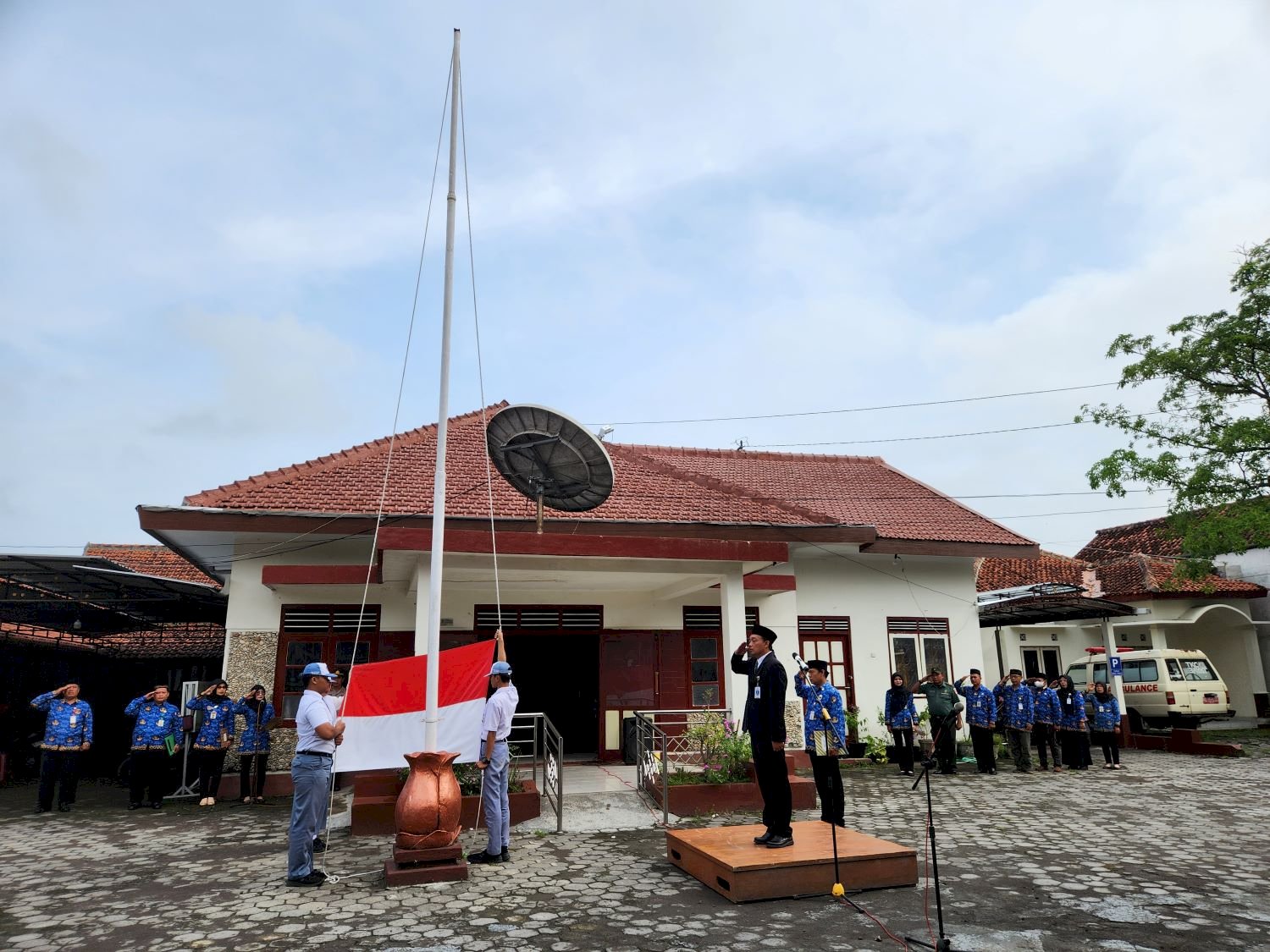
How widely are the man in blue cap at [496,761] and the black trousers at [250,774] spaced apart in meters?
4.89

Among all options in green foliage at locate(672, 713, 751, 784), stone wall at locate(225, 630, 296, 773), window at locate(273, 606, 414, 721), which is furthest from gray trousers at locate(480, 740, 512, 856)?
stone wall at locate(225, 630, 296, 773)

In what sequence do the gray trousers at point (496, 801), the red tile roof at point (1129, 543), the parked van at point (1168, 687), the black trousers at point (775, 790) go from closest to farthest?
the black trousers at point (775, 790) → the gray trousers at point (496, 801) → the parked van at point (1168, 687) → the red tile roof at point (1129, 543)

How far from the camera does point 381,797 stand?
27.8ft

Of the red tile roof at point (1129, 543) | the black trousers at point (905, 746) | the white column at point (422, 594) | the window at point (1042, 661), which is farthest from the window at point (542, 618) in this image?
the red tile roof at point (1129, 543)

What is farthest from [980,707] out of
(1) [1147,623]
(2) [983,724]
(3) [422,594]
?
(1) [1147,623]

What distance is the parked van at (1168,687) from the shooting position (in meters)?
18.2

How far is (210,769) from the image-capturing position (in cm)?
1051

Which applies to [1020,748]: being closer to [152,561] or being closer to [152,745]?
[152,745]

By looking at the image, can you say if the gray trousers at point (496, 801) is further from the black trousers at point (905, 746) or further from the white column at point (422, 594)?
the black trousers at point (905, 746)

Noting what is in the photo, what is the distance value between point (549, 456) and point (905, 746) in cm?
752

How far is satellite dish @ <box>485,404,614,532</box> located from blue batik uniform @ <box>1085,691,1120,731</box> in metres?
9.75

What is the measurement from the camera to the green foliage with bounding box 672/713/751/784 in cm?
934

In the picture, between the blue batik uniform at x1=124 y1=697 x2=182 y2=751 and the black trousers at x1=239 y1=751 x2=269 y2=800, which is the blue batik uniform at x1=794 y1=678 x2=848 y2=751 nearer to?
the black trousers at x1=239 y1=751 x2=269 y2=800

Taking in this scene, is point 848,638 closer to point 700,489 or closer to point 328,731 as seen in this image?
point 700,489
